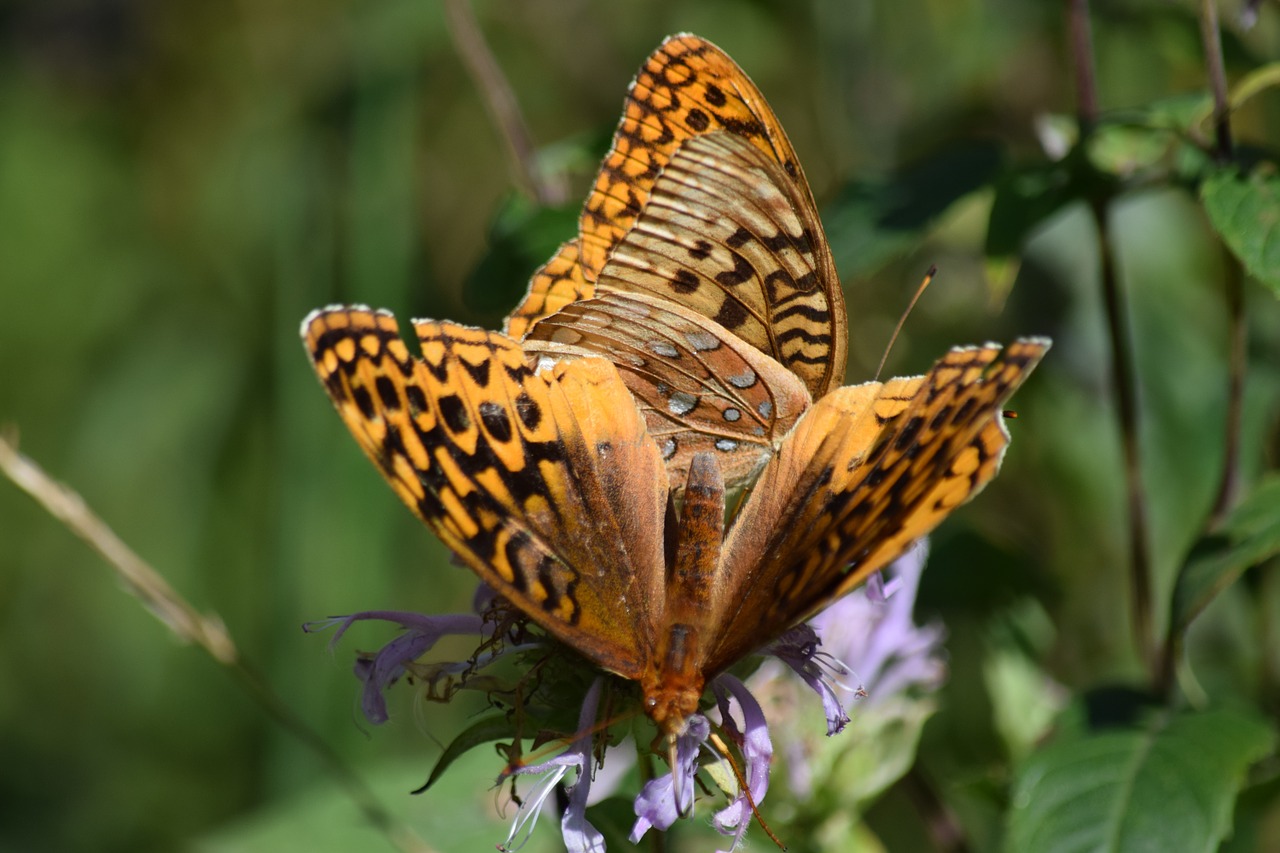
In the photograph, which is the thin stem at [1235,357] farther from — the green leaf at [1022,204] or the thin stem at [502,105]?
the thin stem at [502,105]

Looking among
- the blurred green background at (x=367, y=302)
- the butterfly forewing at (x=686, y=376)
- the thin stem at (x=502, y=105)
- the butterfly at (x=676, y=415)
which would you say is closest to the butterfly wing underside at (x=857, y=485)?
the butterfly at (x=676, y=415)

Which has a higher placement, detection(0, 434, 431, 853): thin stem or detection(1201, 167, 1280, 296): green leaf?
detection(1201, 167, 1280, 296): green leaf

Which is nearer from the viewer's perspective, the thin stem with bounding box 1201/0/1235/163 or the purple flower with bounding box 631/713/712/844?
the purple flower with bounding box 631/713/712/844

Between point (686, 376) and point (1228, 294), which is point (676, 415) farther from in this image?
point (1228, 294)

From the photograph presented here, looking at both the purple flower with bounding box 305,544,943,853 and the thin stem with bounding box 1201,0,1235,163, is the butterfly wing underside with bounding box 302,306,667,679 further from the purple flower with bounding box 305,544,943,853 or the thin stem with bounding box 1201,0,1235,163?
the thin stem with bounding box 1201,0,1235,163

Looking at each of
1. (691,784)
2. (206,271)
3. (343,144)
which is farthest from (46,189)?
(691,784)

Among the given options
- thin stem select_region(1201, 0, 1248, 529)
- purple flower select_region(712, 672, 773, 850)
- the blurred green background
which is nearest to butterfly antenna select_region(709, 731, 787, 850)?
purple flower select_region(712, 672, 773, 850)
